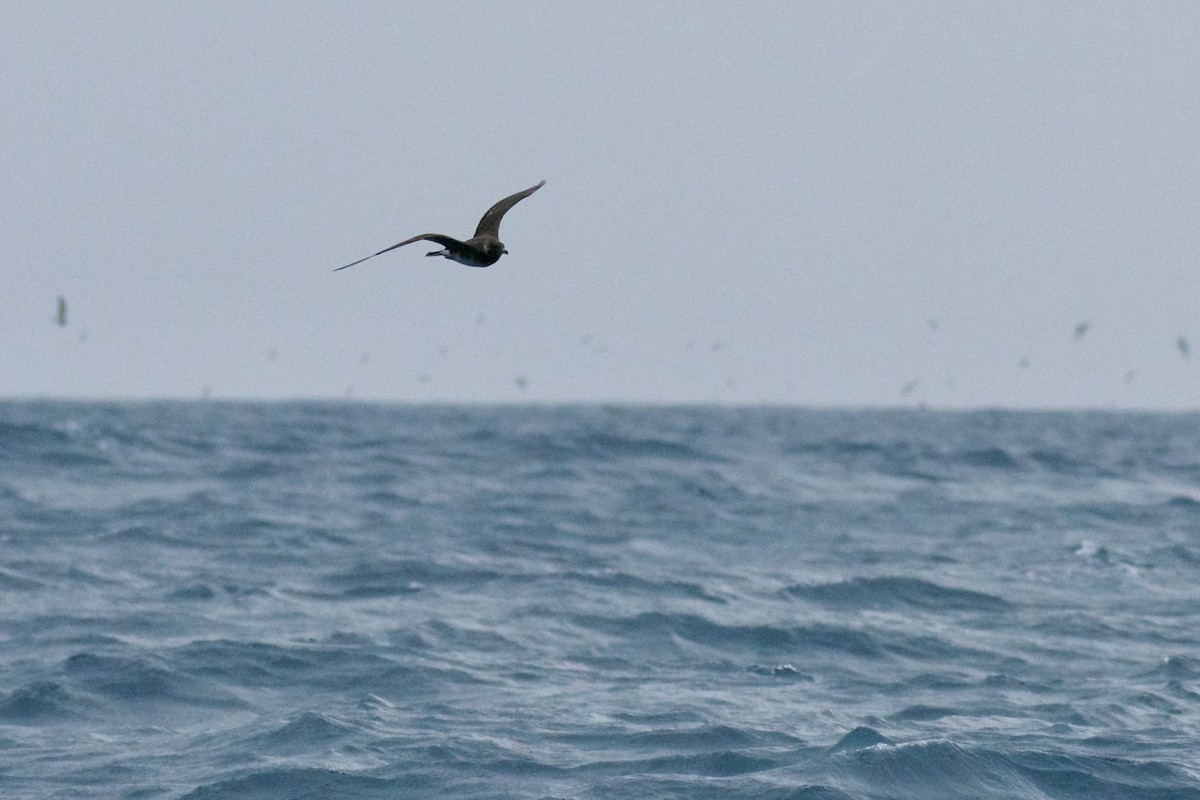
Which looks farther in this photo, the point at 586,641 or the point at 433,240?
the point at 586,641

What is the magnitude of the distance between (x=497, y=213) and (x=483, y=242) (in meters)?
0.95

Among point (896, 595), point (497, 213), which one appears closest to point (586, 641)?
point (896, 595)

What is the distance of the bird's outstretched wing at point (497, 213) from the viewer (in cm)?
977

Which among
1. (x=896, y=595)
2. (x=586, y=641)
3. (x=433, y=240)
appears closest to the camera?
(x=433, y=240)

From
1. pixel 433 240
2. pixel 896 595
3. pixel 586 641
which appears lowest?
pixel 586 641

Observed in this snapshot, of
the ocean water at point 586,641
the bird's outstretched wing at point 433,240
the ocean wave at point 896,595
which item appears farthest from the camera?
the ocean wave at point 896,595

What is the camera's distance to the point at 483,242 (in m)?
9.18

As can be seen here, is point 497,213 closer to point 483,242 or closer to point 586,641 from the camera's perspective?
point 483,242

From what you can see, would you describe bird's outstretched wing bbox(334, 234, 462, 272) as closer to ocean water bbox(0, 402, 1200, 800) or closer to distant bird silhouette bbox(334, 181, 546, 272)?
Result: distant bird silhouette bbox(334, 181, 546, 272)

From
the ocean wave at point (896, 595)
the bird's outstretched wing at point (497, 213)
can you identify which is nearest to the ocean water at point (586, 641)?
the ocean wave at point (896, 595)

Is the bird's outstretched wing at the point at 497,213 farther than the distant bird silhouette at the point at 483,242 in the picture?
Yes

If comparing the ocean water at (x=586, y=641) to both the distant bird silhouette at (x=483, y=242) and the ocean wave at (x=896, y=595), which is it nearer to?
the ocean wave at (x=896, y=595)

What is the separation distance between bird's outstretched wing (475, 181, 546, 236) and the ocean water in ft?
13.5

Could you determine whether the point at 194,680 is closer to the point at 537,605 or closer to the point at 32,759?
the point at 32,759
